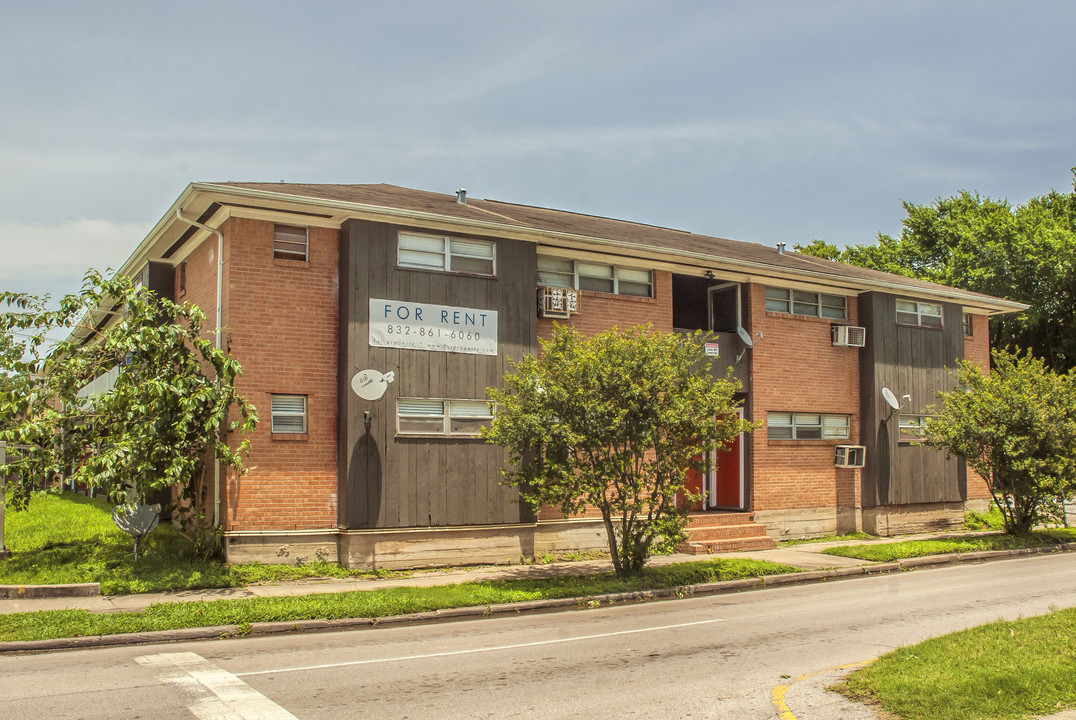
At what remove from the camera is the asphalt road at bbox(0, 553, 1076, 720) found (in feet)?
22.9

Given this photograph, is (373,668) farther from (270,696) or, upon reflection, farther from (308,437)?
(308,437)

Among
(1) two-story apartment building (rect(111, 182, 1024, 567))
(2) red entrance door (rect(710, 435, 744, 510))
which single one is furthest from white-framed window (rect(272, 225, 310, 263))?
(2) red entrance door (rect(710, 435, 744, 510))

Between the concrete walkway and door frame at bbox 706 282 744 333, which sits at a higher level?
door frame at bbox 706 282 744 333

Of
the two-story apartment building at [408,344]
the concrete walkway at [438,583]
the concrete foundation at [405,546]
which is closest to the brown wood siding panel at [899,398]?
the two-story apartment building at [408,344]

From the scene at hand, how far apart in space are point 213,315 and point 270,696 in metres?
9.33

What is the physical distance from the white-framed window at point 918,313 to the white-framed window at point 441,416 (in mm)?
12087

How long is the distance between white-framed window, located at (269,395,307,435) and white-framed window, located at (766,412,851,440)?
34.2 ft

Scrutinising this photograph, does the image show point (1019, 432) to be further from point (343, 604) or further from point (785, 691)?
point (343, 604)

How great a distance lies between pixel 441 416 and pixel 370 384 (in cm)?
152

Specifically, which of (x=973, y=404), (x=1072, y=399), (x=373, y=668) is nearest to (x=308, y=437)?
(x=373, y=668)

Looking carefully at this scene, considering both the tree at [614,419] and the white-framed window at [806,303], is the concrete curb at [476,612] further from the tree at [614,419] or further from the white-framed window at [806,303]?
the white-framed window at [806,303]

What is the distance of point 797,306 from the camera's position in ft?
69.3

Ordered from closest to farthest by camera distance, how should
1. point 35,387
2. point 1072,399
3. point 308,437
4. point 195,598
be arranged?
point 195,598, point 35,387, point 308,437, point 1072,399

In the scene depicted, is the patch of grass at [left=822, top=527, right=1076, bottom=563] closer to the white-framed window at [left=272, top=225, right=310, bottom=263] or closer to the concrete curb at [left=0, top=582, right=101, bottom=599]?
the white-framed window at [left=272, top=225, right=310, bottom=263]
